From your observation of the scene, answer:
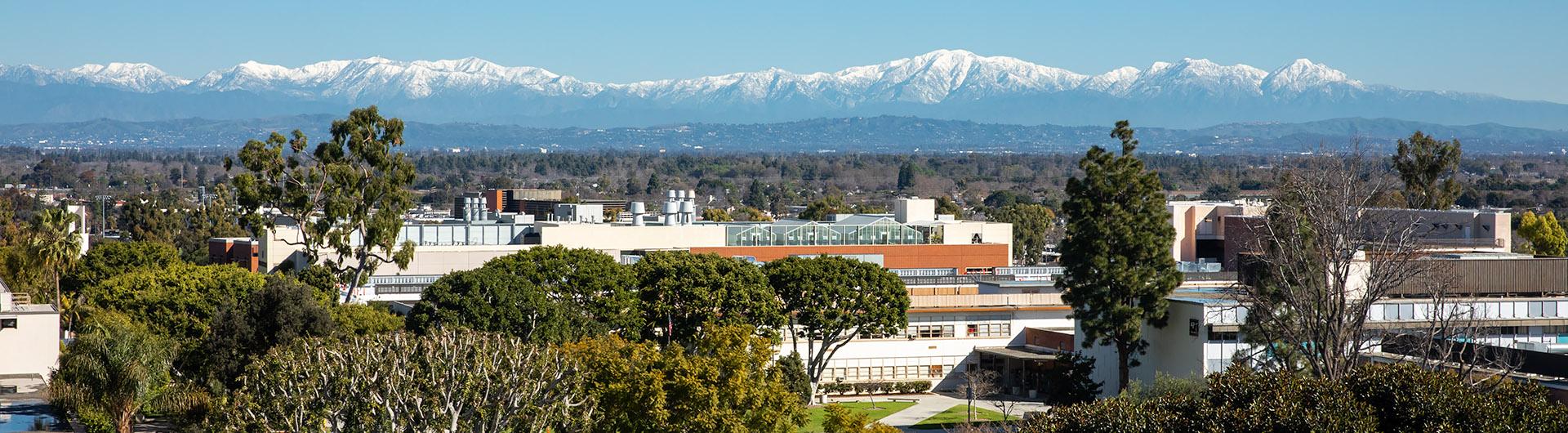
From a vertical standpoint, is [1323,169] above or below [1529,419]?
above

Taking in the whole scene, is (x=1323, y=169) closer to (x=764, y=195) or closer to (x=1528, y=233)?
(x=1528, y=233)

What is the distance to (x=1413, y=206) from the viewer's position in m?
79.1

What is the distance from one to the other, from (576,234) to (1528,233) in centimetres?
4496

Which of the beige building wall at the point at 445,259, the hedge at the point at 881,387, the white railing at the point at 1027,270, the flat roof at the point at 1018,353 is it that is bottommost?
the hedge at the point at 881,387

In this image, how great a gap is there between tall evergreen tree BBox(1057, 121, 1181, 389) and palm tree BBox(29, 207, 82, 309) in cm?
3168

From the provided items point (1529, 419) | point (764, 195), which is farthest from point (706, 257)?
point (764, 195)

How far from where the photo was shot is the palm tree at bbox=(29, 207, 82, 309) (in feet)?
183

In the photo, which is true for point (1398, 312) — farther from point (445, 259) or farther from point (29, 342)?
point (445, 259)

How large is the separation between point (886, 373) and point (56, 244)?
89.5 ft

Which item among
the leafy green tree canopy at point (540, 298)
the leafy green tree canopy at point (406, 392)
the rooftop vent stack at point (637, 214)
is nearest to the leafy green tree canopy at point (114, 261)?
the rooftop vent stack at point (637, 214)

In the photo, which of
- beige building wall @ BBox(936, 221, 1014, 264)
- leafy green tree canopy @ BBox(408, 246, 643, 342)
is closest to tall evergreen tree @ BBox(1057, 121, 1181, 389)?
leafy green tree canopy @ BBox(408, 246, 643, 342)

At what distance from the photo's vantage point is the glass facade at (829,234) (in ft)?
269

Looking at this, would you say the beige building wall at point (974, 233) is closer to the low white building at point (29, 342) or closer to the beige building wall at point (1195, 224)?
the beige building wall at point (1195, 224)

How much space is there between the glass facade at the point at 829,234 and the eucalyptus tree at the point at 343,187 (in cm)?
2766
